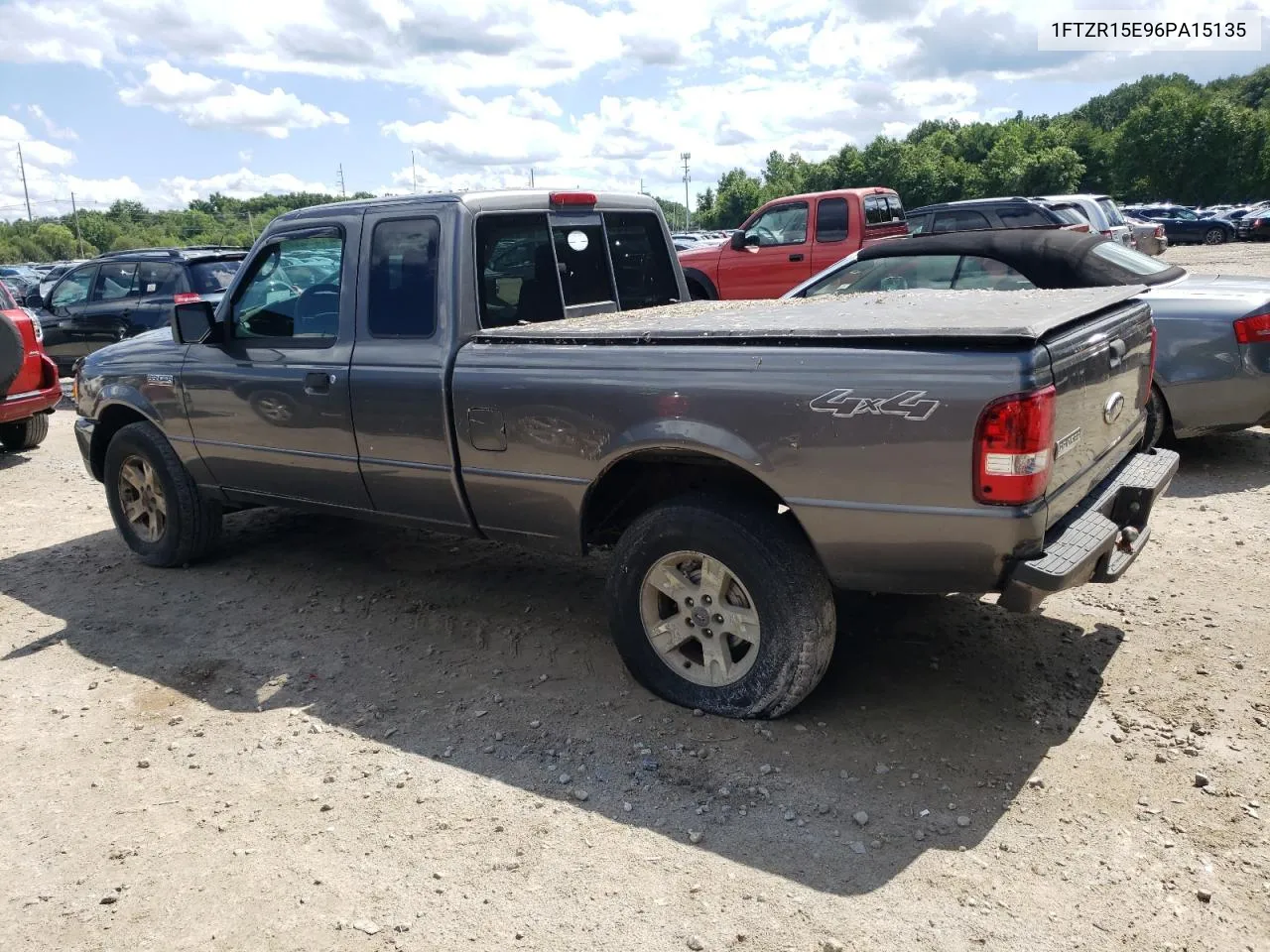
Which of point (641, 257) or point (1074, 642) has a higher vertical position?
point (641, 257)

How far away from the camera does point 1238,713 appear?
3.62 meters

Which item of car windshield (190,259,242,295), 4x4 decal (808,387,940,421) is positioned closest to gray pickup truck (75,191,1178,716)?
4x4 decal (808,387,940,421)

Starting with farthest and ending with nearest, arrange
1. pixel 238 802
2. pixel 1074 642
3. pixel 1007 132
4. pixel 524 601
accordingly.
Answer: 1. pixel 1007 132
2. pixel 524 601
3. pixel 1074 642
4. pixel 238 802

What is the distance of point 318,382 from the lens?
4668mm

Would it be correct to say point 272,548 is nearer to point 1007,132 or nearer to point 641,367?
point 641,367

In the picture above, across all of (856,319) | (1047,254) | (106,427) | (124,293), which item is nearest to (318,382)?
(106,427)

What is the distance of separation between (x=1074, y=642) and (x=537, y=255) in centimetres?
295

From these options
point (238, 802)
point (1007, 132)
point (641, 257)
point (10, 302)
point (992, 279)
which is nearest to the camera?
point (238, 802)

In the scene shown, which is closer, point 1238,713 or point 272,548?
point 1238,713

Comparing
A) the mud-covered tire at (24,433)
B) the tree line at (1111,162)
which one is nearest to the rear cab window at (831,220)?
the mud-covered tire at (24,433)

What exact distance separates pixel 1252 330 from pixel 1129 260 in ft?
3.32

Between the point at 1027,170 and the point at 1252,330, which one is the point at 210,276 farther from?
the point at 1027,170

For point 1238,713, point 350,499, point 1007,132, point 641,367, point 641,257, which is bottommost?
point 1238,713

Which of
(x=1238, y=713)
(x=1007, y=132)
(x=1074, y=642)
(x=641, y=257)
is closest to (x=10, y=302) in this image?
(x=641, y=257)
